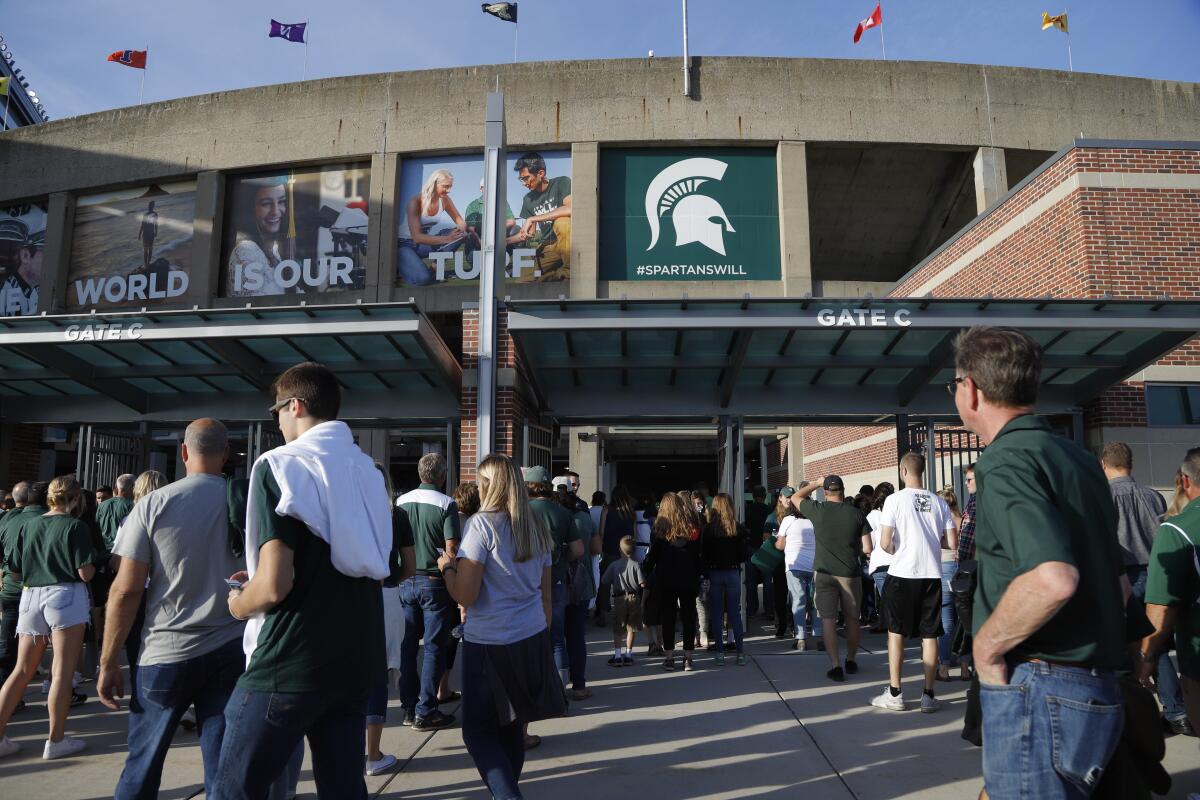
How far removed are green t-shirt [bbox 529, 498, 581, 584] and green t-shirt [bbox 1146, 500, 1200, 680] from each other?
12.5ft

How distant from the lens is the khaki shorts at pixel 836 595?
280 inches

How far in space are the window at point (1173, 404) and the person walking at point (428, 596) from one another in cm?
1119

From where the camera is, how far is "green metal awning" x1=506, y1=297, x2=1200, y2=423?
9.66m

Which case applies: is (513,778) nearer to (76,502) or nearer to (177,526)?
(177,526)

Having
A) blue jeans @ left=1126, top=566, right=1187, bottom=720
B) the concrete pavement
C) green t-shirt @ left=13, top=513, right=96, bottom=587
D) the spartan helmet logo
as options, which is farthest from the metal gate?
blue jeans @ left=1126, top=566, right=1187, bottom=720

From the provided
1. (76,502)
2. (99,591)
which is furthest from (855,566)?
(99,591)

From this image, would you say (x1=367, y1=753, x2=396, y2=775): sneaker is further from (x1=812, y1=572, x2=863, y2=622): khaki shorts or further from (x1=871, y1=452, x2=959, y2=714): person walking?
(x1=812, y1=572, x2=863, y2=622): khaki shorts

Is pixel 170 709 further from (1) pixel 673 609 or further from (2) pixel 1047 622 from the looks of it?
(1) pixel 673 609

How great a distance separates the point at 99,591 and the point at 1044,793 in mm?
7560

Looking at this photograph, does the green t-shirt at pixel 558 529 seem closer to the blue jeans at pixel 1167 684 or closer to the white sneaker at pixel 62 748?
the white sneaker at pixel 62 748

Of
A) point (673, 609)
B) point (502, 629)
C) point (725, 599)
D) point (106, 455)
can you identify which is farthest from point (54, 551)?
point (106, 455)

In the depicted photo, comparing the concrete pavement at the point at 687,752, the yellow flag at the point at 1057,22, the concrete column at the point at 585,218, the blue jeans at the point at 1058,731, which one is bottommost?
the concrete pavement at the point at 687,752

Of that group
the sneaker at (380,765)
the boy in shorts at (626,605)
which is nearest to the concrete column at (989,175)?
the boy in shorts at (626,605)

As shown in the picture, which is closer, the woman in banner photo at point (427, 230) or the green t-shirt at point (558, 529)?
the green t-shirt at point (558, 529)
